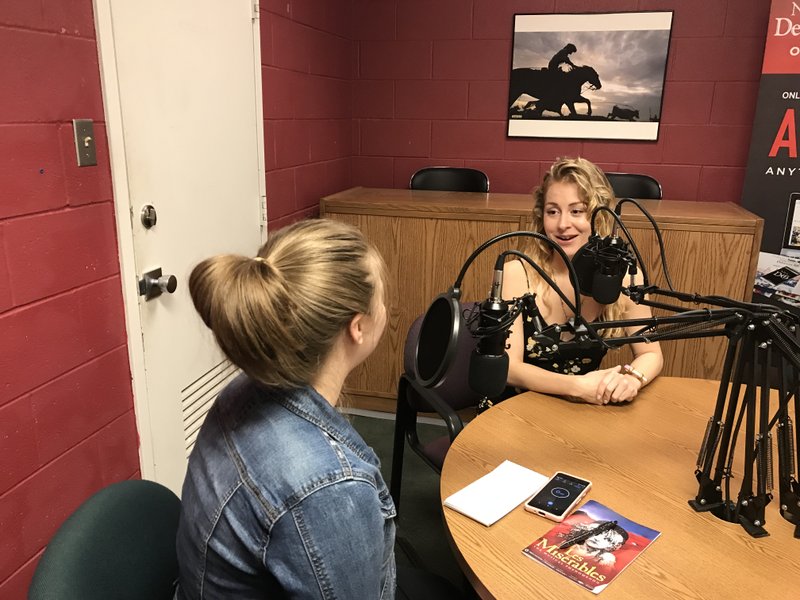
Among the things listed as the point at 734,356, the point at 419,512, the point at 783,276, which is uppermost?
the point at 734,356

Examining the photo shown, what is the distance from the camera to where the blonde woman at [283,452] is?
0.83 metres

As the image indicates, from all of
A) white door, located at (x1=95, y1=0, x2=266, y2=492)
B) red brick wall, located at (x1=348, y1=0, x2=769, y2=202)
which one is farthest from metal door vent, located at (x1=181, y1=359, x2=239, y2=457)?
red brick wall, located at (x1=348, y1=0, x2=769, y2=202)

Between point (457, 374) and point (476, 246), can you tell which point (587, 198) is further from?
point (476, 246)

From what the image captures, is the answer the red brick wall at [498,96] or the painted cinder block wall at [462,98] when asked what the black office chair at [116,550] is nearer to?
the painted cinder block wall at [462,98]

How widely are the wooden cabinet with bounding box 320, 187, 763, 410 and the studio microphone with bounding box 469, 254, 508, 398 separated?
1666 millimetres

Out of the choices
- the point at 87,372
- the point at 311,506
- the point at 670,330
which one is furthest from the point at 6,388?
the point at 670,330

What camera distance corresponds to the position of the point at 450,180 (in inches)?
139

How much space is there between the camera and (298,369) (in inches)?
35.9

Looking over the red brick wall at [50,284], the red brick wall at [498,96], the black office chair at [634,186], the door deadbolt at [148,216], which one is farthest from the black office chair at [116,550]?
the red brick wall at [498,96]

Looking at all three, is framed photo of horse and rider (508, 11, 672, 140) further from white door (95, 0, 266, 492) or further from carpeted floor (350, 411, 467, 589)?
carpeted floor (350, 411, 467, 589)

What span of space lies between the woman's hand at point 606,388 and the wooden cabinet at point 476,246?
37.1 inches

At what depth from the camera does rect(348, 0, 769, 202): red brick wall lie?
3438mm

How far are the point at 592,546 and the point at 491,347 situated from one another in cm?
40

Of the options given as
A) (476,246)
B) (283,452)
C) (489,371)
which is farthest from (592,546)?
(476,246)
